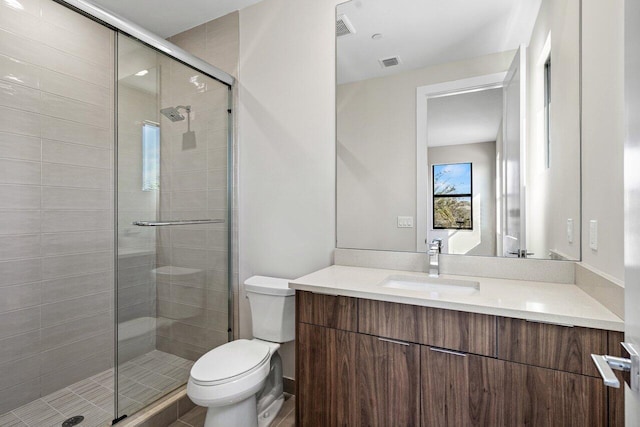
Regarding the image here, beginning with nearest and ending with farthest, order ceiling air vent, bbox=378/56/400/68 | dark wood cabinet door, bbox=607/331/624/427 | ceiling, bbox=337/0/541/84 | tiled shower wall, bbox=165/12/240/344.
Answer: dark wood cabinet door, bbox=607/331/624/427
ceiling, bbox=337/0/541/84
ceiling air vent, bbox=378/56/400/68
tiled shower wall, bbox=165/12/240/344

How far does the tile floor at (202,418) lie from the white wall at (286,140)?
274 millimetres

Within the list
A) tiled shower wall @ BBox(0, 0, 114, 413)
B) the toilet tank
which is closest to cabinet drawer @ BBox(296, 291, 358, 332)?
the toilet tank

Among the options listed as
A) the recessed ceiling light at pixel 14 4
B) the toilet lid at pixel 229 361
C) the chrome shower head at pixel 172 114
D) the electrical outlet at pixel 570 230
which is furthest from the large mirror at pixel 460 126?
the recessed ceiling light at pixel 14 4

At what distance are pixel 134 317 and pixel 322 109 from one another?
1757 millimetres

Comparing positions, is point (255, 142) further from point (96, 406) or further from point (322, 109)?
point (96, 406)

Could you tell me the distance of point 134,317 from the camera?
6.20 ft

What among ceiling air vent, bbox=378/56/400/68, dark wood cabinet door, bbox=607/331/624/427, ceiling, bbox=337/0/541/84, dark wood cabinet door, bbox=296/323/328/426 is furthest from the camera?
Answer: ceiling air vent, bbox=378/56/400/68

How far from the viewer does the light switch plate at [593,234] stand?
1176mm

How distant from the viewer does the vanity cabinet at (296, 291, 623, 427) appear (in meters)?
1.01

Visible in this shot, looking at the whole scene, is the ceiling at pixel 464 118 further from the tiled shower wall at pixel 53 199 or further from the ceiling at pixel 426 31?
the tiled shower wall at pixel 53 199

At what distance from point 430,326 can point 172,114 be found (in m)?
2.03

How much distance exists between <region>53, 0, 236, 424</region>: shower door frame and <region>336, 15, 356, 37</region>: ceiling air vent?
885 mm

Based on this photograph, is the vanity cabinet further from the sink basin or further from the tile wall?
the tile wall

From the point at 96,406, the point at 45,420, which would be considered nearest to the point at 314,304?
the point at 96,406
